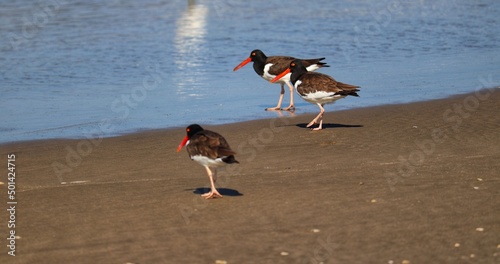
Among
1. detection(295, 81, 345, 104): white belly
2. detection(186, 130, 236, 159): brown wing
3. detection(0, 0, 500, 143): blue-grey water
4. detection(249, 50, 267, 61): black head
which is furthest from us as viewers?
detection(249, 50, 267, 61): black head

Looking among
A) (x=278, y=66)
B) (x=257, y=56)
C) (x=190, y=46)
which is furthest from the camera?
(x=190, y=46)

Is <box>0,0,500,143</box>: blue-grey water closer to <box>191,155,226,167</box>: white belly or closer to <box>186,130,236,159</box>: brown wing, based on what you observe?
<box>186,130,236,159</box>: brown wing

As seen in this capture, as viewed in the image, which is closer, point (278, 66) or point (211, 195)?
point (211, 195)

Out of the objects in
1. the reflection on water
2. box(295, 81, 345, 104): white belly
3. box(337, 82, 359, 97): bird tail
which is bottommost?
the reflection on water

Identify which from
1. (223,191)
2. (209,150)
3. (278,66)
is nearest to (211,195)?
(223,191)

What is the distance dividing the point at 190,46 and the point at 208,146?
33.9 ft

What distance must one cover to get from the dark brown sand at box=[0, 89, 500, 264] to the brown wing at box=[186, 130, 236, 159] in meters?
0.49

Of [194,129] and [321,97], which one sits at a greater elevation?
[194,129]

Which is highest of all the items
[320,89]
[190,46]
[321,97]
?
[320,89]

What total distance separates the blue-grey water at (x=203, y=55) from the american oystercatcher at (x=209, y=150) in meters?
3.37

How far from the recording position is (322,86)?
11.0 meters

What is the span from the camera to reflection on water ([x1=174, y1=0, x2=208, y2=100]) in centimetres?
1391

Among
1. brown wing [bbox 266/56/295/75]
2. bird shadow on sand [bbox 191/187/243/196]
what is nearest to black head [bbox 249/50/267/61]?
brown wing [bbox 266/56/295/75]

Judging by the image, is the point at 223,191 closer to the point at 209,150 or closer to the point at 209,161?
the point at 209,161
